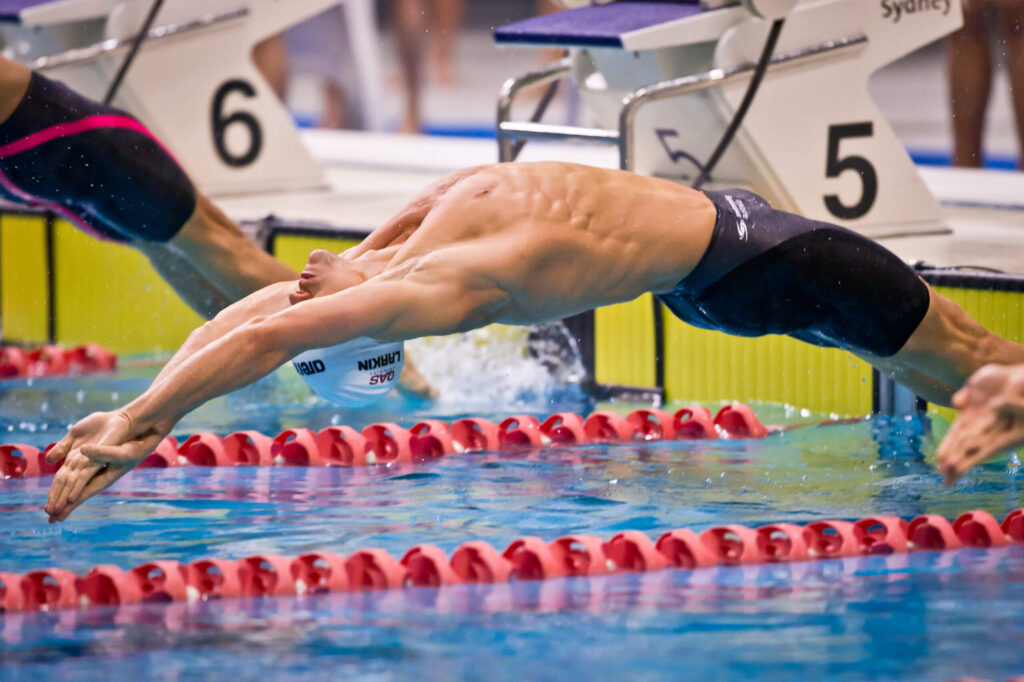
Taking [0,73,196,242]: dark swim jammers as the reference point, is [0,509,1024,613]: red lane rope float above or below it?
below

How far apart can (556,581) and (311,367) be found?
68cm

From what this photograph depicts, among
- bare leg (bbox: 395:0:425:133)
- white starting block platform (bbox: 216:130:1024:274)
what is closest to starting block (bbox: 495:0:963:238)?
white starting block platform (bbox: 216:130:1024:274)

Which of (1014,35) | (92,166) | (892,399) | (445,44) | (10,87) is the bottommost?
(892,399)

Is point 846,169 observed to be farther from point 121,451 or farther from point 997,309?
point 121,451

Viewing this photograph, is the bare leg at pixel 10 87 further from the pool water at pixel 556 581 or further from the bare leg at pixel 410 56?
the bare leg at pixel 410 56

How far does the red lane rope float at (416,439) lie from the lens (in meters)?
4.09

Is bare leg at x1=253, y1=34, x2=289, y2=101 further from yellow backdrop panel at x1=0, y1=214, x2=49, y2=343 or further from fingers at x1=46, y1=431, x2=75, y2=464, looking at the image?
fingers at x1=46, y1=431, x2=75, y2=464

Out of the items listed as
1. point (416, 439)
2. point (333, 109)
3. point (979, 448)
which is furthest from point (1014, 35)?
point (333, 109)

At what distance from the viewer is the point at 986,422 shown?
2.54 m

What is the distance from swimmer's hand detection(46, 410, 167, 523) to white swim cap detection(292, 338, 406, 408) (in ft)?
1.38

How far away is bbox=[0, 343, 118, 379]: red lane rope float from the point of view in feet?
17.9

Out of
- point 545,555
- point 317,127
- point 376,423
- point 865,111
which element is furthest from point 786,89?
point 317,127

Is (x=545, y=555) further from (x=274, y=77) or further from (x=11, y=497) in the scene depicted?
(x=274, y=77)

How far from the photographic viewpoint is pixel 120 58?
20.7 feet
